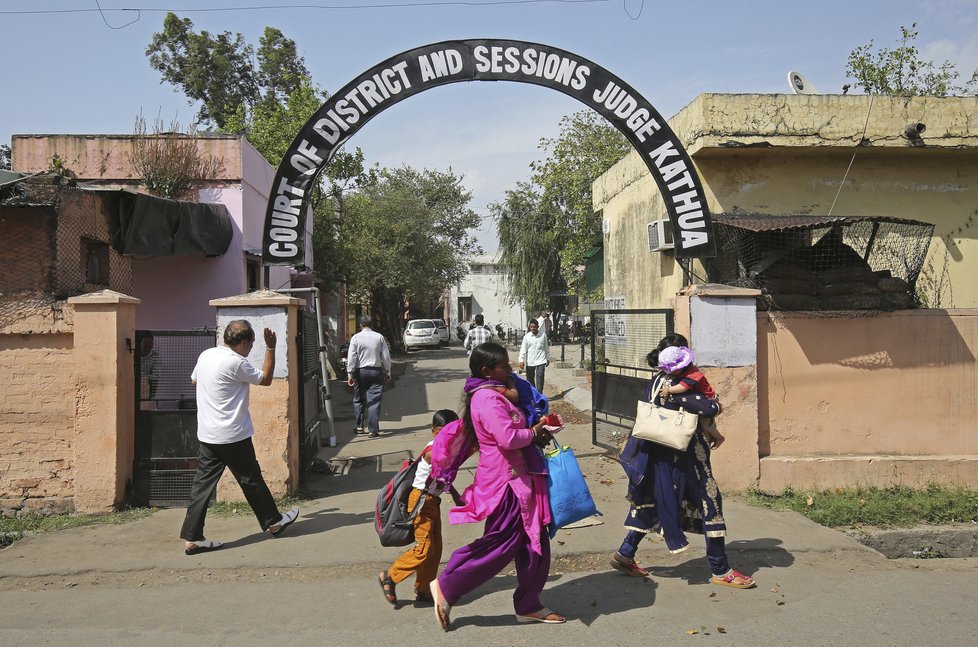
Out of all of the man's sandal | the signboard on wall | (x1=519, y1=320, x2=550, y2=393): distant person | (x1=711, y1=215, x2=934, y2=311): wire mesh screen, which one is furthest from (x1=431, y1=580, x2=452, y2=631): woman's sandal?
(x1=519, y1=320, x2=550, y2=393): distant person

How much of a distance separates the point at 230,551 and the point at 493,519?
2570 millimetres

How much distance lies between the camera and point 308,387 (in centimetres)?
782

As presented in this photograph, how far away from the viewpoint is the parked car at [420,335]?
34.7 m

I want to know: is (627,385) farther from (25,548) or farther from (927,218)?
(25,548)

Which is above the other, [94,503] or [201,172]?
[201,172]

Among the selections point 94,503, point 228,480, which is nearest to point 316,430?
point 228,480

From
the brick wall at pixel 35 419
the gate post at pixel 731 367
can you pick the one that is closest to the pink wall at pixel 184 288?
the brick wall at pixel 35 419

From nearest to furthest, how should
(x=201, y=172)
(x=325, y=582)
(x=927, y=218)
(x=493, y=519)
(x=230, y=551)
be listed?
(x=493, y=519), (x=325, y=582), (x=230, y=551), (x=927, y=218), (x=201, y=172)

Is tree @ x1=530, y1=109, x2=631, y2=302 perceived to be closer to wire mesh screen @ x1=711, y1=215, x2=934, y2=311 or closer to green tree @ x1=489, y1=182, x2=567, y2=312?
green tree @ x1=489, y1=182, x2=567, y2=312

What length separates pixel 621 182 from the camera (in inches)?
499

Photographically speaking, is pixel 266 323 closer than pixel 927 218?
Yes

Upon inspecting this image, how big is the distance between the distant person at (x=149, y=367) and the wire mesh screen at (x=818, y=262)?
613 centimetres

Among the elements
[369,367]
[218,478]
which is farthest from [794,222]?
[218,478]

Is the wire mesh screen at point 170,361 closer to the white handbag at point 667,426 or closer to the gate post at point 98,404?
the gate post at point 98,404
